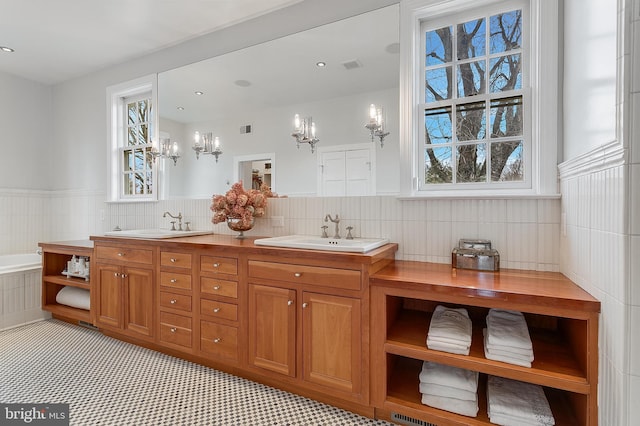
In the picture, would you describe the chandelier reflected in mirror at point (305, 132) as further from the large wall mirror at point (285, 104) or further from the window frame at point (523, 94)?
the window frame at point (523, 94)

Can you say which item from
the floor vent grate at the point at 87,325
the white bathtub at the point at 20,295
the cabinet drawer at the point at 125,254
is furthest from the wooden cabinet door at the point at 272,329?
the white bathtub at the point at 20,295

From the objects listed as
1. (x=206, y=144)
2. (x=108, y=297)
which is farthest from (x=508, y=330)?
(x=108, y=297)

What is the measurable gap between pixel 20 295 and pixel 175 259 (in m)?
2.03

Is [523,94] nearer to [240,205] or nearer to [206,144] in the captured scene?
[240,205]

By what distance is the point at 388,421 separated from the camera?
171 centimetres

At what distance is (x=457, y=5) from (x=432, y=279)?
1.68m

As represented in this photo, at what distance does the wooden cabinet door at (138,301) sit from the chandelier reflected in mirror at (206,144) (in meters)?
1.14

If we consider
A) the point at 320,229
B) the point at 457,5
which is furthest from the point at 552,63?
the point at 320,229

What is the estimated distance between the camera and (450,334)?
156 cm

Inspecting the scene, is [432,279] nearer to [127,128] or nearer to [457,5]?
[457,5]

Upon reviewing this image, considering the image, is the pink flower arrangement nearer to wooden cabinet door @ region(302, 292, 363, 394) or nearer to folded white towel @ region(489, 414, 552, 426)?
wooden cabinet door @ region(302, 292, 363, 394)

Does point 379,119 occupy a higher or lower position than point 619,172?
higher

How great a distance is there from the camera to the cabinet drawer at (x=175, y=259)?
227 cm

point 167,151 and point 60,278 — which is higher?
point 167,151
